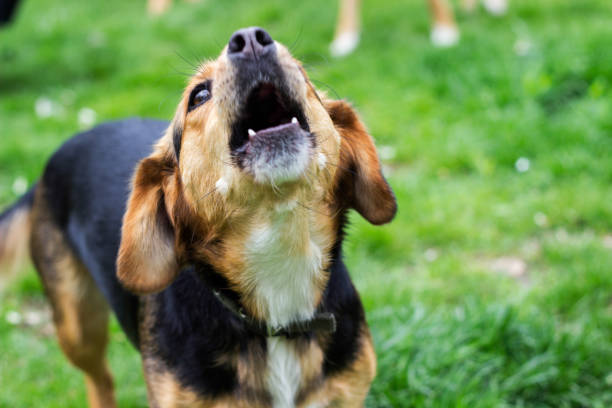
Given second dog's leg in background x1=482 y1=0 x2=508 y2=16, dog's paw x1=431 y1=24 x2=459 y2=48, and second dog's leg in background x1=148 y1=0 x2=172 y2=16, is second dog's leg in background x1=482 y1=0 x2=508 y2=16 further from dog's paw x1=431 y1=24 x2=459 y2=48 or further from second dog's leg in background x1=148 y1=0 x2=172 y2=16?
second dog's leg in background x1=148 y1=0 x2=172 y2=16

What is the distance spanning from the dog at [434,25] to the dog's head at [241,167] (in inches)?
180

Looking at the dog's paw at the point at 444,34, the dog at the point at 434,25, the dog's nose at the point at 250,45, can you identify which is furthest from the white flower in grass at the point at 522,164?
the dog's nose at the point at 250,45

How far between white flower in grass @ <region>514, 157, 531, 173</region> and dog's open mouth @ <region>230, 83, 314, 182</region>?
3.11 metres

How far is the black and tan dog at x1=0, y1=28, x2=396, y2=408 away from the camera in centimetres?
223

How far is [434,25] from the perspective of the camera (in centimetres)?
745

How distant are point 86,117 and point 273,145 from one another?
16.3ft

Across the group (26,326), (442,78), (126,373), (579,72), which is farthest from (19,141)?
(579,72)

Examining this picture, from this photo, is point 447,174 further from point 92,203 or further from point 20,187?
point 20,187

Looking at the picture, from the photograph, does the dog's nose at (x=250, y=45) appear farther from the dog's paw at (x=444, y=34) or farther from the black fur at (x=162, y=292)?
the dog's paw at (x=444, y=34)

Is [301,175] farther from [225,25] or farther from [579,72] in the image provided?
[225,25]

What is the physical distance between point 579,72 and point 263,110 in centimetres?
417

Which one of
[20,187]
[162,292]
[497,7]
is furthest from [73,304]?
[497,7]

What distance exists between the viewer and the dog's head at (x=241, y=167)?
2197 millimetres

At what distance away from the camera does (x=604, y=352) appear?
3.35 meters
